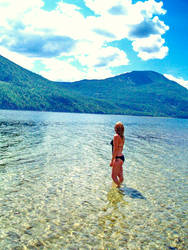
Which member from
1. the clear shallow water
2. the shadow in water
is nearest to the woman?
the shadow in water

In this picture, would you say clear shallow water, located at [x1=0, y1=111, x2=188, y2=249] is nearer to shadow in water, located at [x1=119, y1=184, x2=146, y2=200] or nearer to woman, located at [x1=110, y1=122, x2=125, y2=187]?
shadow in water, located at [x1=119, y1=184, x2=146, y2=200]

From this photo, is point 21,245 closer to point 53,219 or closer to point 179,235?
point 53,219

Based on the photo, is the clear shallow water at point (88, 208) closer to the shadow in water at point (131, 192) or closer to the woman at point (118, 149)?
the shadow in water at point (131, 192)

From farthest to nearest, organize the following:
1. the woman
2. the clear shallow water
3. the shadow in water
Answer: the woman
the shadow in water
the clear shallow water

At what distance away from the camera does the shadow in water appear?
41.2 feet

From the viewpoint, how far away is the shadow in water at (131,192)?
41.2ft

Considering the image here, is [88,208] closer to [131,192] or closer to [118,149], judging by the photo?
[131,192]

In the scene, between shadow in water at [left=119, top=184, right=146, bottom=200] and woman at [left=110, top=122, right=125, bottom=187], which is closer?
shadow in water at [left=119, top=184, right=146, bottom=200]

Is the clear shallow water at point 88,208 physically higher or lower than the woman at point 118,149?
lower

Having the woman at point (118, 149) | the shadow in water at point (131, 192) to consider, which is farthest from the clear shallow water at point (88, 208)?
the woman at point (118, 149)

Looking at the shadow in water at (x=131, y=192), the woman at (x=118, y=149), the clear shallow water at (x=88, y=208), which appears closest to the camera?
the clear shallow water at (x=88, y=208)

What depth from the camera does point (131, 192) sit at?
13.3 m

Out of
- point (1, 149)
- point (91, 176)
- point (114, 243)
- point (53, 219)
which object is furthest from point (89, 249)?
point (1, 149)

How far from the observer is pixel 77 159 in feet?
71.8
